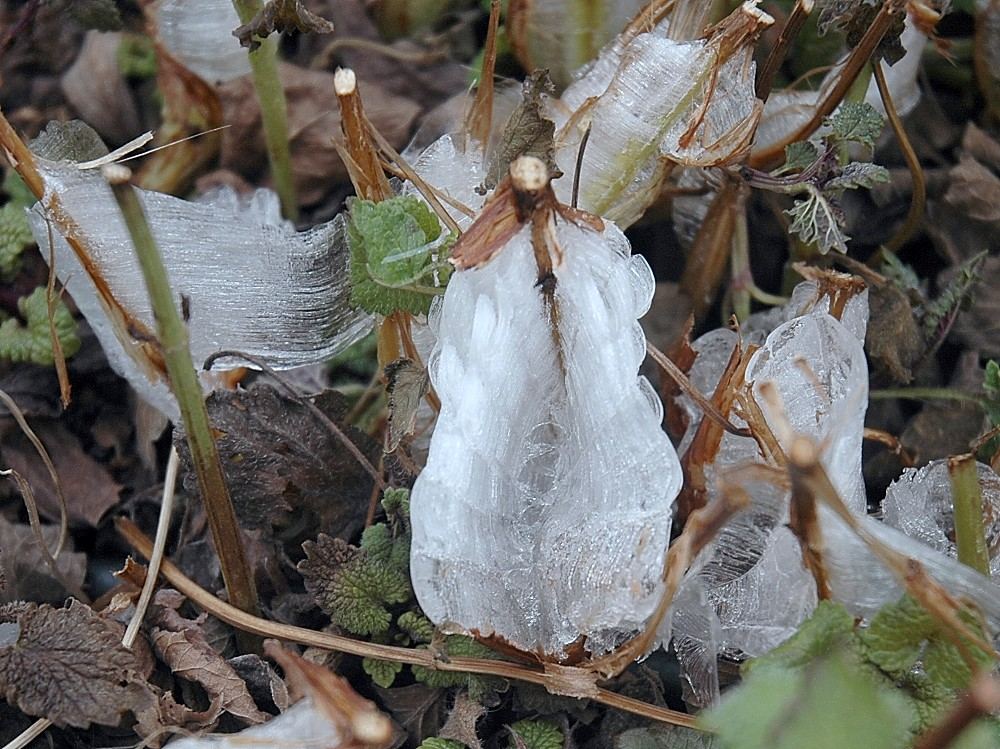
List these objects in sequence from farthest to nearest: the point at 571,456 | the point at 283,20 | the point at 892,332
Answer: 1. the point at 892,332
2. the point at 283,20
3. the point at 571,456

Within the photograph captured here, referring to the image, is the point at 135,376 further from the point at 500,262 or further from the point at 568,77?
the point at 568,77

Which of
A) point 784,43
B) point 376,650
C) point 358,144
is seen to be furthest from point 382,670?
point 784,43

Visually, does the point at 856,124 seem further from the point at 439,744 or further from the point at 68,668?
the point at 68,668

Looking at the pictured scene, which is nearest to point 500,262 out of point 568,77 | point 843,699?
point 843,699

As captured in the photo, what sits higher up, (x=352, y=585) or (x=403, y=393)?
(x=403, y=393)

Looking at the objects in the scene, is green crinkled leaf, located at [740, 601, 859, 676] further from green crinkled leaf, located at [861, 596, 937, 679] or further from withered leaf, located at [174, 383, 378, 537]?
withered leaf, located at [174, 383, 378, 537]

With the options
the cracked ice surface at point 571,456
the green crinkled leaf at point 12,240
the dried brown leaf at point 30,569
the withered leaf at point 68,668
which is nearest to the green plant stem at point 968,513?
the cracked ice surface at point 571,456
